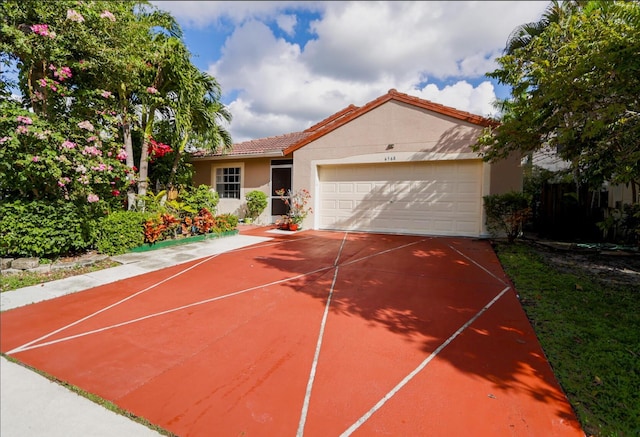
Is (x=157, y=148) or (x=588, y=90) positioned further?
(x=157, y=148)

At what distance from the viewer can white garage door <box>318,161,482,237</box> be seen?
957 centimetres

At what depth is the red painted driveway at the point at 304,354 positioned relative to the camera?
226cm

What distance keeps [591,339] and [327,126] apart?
10.4 meters

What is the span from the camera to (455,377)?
8.91 ft

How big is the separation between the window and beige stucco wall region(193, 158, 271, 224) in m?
0.18

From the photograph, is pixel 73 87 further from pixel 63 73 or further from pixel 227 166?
pixel 227 166

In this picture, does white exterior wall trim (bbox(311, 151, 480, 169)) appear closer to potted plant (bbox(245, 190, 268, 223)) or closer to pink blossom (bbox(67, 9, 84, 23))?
potted plant (bbox(245, 190, 268, 223))

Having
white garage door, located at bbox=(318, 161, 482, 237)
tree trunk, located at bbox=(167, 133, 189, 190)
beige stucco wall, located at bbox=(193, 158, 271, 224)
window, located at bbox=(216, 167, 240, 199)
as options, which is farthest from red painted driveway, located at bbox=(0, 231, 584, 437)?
window, located at bbox=(216, 167, 240, 199)

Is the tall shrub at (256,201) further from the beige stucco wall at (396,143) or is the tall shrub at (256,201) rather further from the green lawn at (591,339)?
the green lawn at (591,339)

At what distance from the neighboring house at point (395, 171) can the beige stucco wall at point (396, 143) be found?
0.10 feet

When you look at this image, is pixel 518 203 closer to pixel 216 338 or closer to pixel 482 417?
pixel 482 417

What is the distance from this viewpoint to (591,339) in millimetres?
3367

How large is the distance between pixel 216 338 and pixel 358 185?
8387 mm

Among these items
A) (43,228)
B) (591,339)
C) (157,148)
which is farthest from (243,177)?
(591,339)
